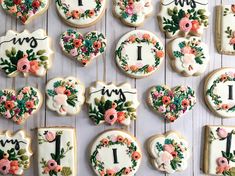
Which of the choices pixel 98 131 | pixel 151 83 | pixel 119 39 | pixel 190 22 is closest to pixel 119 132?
pixel 98 131

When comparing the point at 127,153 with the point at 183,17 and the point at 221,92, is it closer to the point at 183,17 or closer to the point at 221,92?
the point at 221,92

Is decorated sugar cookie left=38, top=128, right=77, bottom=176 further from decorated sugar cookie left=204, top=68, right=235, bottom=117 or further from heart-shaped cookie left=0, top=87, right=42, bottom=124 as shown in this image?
decorated sugar cookie left=204, top=68, right=235, bottom=117

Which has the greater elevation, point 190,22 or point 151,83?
point 190,22

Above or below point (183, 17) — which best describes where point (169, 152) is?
below

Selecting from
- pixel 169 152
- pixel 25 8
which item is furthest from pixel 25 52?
pixel 169 152

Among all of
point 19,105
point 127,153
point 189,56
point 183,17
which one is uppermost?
point 183,17

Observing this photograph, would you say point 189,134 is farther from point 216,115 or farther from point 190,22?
point 190,22
